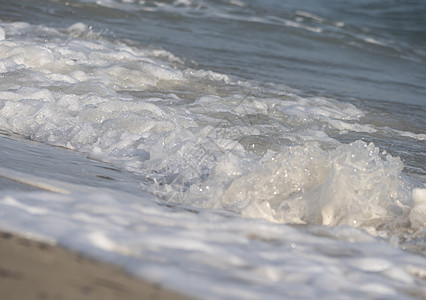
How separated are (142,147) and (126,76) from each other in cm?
202

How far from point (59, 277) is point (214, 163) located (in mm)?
1580

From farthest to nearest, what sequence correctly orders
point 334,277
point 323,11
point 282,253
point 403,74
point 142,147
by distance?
point 323,11, point 403,74, point 142,147, point 282,253, point 334,277

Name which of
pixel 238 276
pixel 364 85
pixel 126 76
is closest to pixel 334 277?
pixel 238 276

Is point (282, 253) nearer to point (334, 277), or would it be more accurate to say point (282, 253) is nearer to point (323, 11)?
point (334, 277)

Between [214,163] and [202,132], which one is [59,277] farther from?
[202,132]

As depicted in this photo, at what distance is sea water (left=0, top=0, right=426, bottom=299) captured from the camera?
1.80 m

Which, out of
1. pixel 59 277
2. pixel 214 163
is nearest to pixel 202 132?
pixel 214 163

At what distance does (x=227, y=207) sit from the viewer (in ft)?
8.13

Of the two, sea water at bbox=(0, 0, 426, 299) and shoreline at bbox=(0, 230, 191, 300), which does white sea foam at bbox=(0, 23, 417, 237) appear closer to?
sea water at bbox=(0, 0, 426, 299)

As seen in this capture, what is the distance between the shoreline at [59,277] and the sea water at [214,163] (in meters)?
0.06

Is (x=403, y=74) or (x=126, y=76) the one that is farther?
(x=403, y=74)

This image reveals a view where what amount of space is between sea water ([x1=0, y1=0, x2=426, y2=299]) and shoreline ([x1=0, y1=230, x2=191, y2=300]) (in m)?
0.06

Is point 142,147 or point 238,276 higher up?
point 238,276

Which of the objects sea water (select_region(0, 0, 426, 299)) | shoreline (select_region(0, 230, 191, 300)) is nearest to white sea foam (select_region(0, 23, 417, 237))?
sea water (select_region(0, 0, 426, 299))
